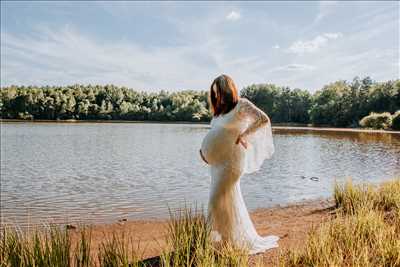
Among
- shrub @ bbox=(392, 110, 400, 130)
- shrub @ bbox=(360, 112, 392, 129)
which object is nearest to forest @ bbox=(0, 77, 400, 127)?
shrub @ bbox=(360, 112, 392, 129)

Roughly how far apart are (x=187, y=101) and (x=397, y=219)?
100019mm

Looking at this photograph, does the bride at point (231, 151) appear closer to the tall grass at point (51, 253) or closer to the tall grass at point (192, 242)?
the tall grass at point (192, 242)

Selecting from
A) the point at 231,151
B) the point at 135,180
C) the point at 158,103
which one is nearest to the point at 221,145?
the point at 231,151

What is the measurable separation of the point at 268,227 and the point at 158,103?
104 metres

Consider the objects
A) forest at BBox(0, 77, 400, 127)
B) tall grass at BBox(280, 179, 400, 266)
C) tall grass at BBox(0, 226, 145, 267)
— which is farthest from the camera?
forest at BBox(0, 77, 400, 127)

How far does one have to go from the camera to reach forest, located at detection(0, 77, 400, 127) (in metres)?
71.7

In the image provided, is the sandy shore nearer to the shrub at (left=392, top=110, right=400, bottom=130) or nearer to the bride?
the bride

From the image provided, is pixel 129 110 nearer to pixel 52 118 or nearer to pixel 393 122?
pixel 52 118

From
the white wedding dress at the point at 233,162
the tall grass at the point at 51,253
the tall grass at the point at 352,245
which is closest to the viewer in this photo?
the tall grass at the point at 51,253

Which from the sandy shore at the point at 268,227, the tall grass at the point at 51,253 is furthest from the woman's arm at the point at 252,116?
the tall grass at the point at 51,253

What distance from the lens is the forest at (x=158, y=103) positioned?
2822 inches

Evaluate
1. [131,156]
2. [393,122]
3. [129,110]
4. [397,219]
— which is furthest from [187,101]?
[397,219]

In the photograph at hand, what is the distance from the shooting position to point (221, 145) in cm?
443

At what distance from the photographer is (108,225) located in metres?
7.76
